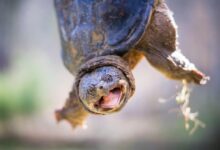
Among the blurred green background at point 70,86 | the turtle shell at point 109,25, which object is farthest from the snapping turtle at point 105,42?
the blurred green background at point 70,86

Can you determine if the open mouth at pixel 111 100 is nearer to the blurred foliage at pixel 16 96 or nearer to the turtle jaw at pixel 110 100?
the turtle jaw at pixel 110 100

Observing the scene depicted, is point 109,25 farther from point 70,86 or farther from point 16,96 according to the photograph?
point 16,96

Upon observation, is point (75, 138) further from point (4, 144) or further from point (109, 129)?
point (4, 144)

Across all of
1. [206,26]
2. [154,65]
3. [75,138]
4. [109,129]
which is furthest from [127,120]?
[154,65]

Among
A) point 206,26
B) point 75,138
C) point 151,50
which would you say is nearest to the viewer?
point 151,50

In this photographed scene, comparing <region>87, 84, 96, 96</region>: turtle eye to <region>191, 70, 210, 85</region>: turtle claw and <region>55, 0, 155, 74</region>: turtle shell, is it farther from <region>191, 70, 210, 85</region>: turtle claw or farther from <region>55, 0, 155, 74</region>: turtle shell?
<region>191, 70, 210, 85</region>: turtle claw

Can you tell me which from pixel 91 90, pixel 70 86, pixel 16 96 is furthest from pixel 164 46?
pixel 16 96
